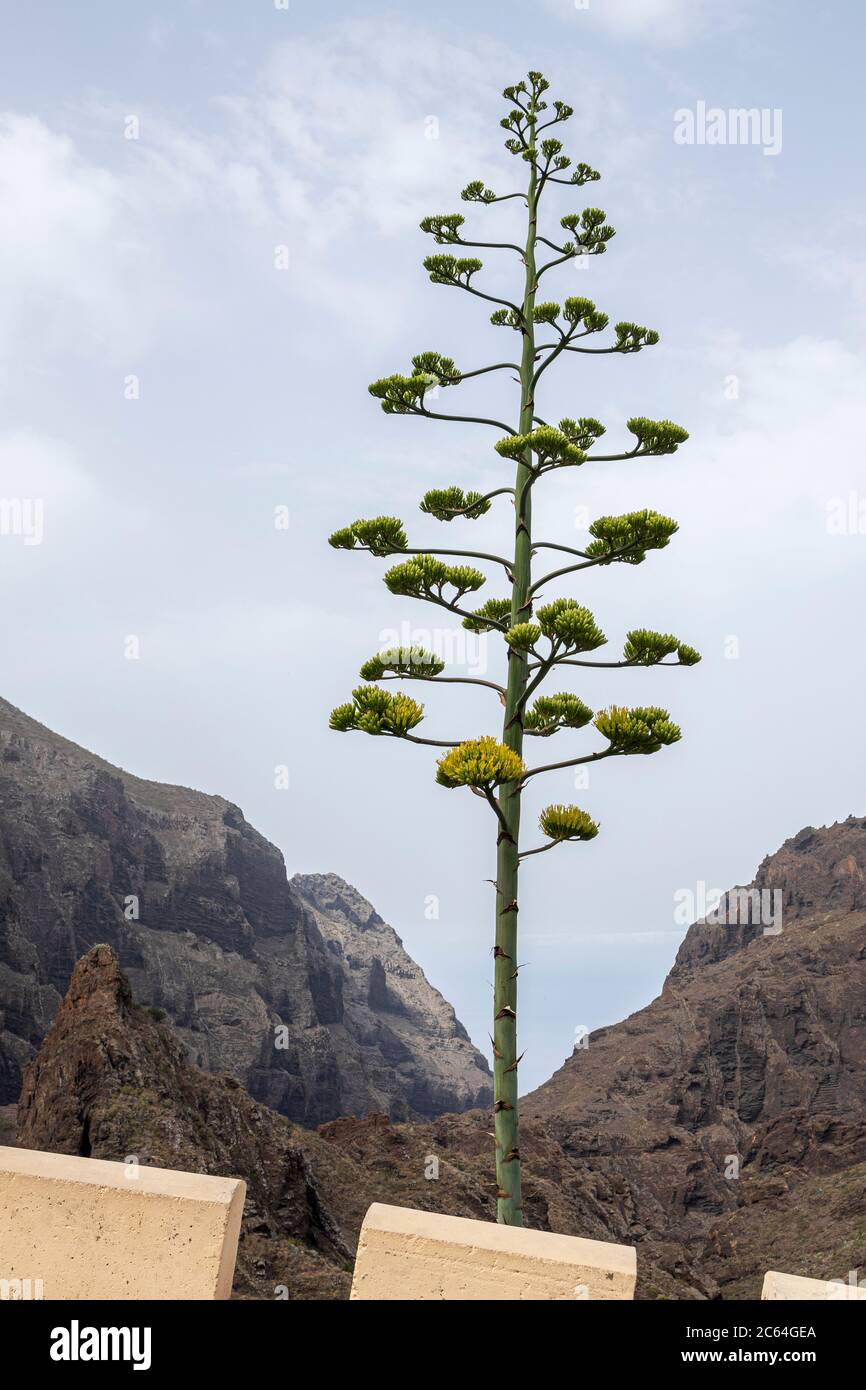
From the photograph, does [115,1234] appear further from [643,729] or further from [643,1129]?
[643,1129]

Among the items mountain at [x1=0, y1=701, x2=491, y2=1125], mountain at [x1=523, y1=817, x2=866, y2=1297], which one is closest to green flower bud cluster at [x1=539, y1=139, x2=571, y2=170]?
mountain at [x1=523, y1=817, x2=866, y2=1297]

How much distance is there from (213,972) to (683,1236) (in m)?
82.1

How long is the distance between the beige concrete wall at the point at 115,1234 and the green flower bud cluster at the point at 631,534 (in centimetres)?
753

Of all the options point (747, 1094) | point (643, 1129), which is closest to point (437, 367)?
point (643, 1129)

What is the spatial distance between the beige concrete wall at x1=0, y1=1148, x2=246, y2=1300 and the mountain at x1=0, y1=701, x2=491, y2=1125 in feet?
326

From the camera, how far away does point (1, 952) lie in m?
112

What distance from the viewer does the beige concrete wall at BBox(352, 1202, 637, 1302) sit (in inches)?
247

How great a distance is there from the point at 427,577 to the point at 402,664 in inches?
36.3

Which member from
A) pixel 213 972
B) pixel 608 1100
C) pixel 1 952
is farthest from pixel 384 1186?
pixel 213 972

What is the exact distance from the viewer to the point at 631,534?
1213 centimetres

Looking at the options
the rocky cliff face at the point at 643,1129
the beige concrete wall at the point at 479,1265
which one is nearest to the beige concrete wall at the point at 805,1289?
the beige concrete wall at the point at 479,1265

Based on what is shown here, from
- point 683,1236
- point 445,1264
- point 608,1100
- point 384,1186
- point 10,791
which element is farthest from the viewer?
point 10,791
